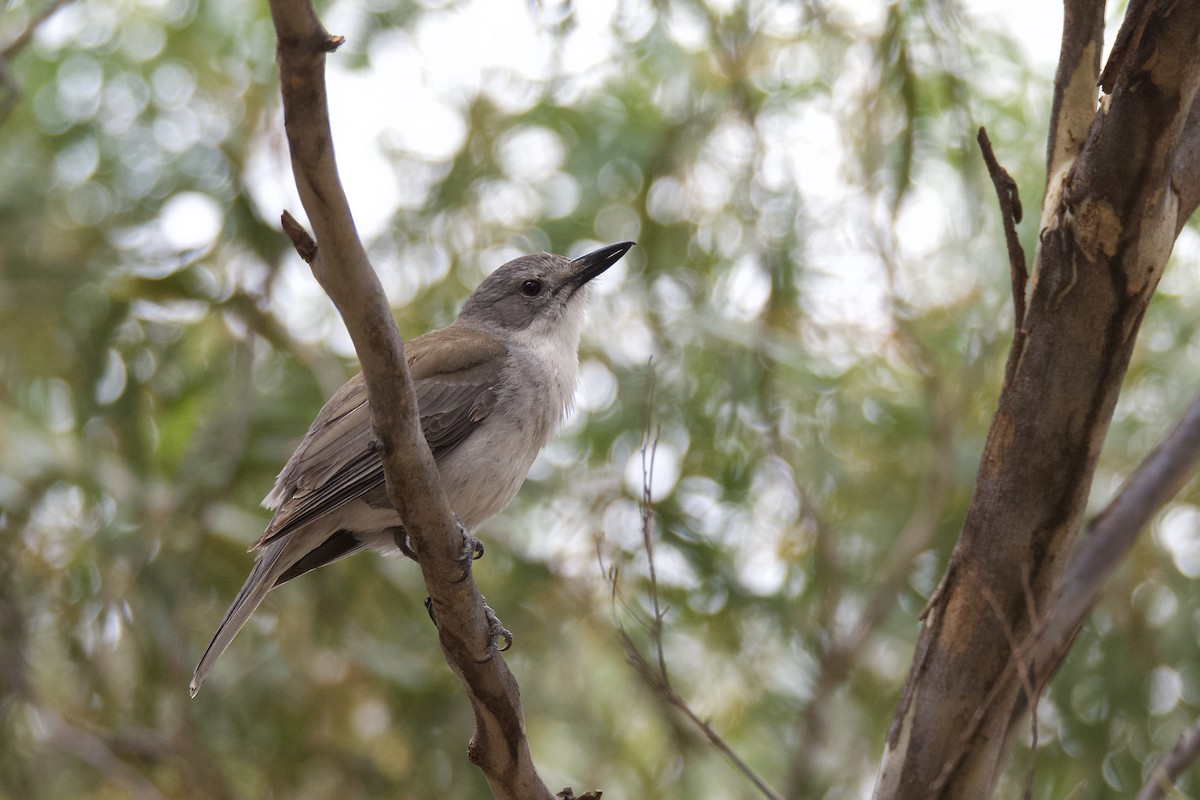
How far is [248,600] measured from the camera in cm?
364

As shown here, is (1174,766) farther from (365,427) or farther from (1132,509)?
(365,427)

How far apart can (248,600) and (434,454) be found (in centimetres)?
71

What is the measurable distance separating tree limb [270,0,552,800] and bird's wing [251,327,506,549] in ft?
2.67

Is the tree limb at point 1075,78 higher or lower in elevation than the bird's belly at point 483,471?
higher

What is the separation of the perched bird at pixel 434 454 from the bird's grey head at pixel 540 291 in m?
0.29

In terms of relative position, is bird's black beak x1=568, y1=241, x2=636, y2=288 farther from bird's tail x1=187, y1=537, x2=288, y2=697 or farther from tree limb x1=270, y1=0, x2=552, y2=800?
tree limb x1=270, y1=0, x2=552, y2=800

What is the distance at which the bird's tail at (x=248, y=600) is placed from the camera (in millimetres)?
3584

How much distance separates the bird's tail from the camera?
3.58 metres

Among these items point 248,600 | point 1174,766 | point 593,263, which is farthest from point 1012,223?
point 248,600

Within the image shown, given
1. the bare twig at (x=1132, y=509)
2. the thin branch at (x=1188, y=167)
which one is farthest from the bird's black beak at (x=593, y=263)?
the bare twig at (x=1132, y=509)

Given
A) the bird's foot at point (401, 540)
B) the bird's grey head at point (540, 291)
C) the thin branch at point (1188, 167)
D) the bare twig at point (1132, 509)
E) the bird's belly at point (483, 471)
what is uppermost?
the bird's grey head at point (540, 291)

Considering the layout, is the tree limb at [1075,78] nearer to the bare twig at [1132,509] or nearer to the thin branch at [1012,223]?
the thin branch at [1012,223]

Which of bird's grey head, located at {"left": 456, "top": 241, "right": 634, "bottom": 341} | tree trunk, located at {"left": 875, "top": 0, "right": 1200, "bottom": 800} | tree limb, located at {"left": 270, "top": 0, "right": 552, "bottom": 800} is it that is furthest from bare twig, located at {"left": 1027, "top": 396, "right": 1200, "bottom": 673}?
bird's grey head, located at {"left": 456, "top": 241, "right": 634, "bottom": 341}

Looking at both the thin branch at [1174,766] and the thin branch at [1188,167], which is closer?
the thin branch at [1174,766]
